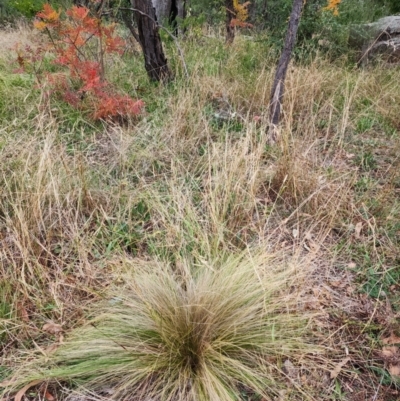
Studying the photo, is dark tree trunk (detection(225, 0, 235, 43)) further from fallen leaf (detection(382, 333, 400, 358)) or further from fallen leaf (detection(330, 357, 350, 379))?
fallen leaf (detection(330, 357, 350, 379))

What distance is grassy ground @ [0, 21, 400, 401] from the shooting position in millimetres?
1356

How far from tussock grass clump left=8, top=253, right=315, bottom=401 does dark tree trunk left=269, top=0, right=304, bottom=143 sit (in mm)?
1387

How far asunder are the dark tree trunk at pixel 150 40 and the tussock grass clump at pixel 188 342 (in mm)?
2821

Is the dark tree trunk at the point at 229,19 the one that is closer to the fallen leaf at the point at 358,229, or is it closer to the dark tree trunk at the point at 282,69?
the dark tree trunk at the point at 282,69

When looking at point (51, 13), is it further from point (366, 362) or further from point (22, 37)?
point (22, 37)

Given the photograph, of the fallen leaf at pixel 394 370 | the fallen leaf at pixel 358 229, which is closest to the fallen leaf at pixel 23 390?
A: the fallen leaf at pixel 394 370

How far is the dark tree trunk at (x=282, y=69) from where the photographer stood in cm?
245

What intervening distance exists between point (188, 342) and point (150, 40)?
325cm

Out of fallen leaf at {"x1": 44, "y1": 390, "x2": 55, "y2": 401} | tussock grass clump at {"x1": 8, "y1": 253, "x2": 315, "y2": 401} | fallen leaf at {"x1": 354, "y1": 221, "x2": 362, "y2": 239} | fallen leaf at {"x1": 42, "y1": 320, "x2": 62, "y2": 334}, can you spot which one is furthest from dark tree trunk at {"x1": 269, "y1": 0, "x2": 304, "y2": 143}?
fallen leaf at {"x1": 44, "y1": 390, "x2": 55, "y2": 401}

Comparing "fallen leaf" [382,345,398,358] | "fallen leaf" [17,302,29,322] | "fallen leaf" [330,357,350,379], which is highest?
"fallen leaf" [17,302,29,322]

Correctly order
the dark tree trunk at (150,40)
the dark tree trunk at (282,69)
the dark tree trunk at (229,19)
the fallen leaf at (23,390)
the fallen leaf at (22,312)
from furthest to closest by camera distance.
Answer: the dark tree trunk at (229,19) < the dark tree trunk at (150,40) < the dark tree trunk at (282,69) < the fallen leaf at (22,312) < the fallen leaf at (23,390)

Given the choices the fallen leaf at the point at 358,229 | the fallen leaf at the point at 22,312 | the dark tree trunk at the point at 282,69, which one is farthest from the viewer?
the dark tree trunk at the point at 282,69

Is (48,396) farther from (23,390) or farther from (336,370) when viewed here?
(336,370)

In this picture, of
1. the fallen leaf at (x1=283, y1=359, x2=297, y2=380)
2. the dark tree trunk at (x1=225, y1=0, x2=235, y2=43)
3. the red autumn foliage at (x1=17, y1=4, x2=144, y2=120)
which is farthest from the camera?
the dark tree trunk at (x1=225, y1=0, x2=235, y2=43)
